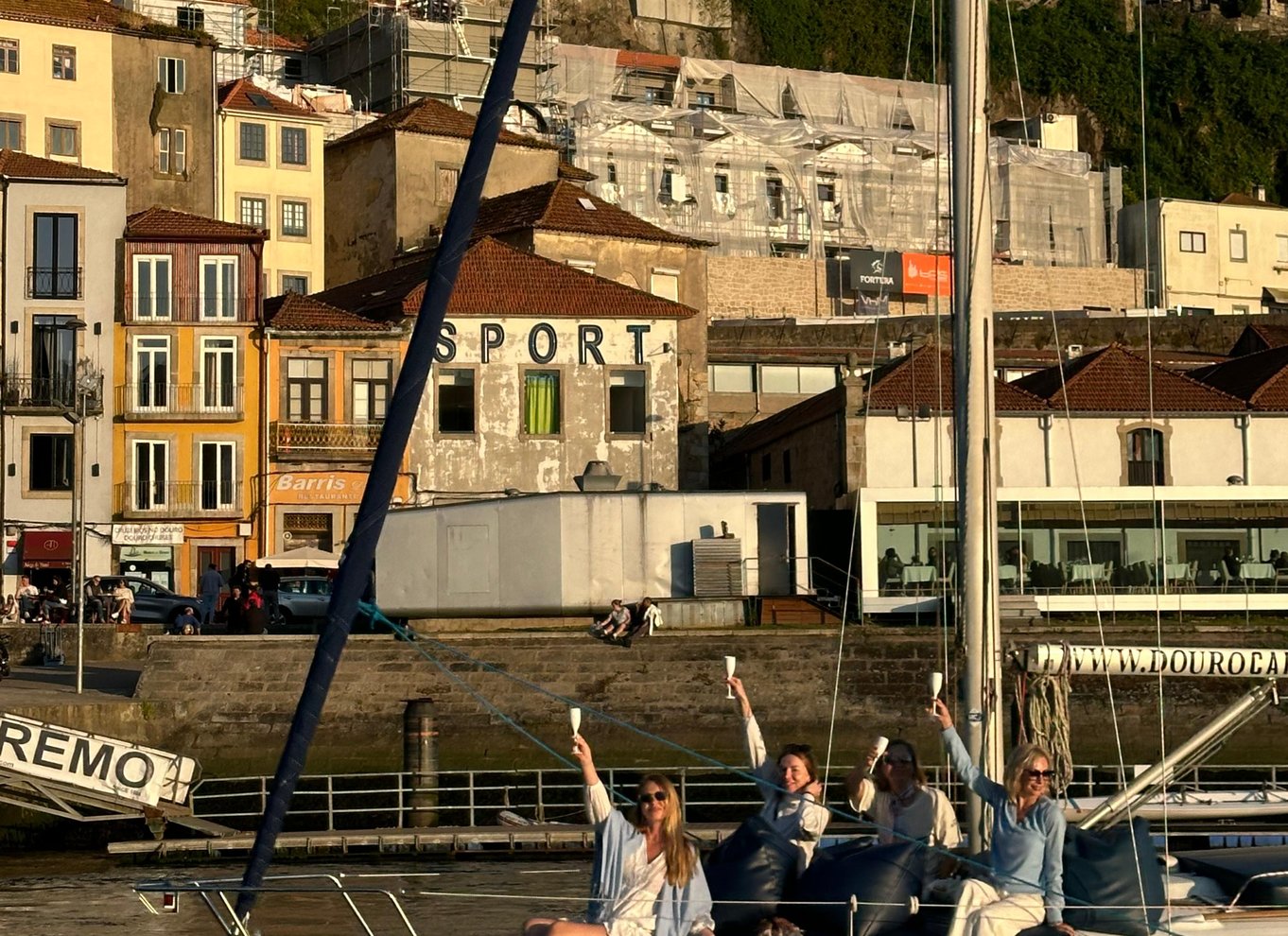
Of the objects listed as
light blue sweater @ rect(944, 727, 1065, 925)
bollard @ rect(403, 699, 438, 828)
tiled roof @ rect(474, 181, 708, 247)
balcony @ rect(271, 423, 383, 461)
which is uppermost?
tiled roof @ rect(474, 181, 708, 247)

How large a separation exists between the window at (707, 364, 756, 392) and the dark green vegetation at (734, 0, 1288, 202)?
46.6 m

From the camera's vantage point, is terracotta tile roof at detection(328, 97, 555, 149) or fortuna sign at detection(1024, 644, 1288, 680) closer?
fortuna sign at detection(1024, 644, 1288, 680)

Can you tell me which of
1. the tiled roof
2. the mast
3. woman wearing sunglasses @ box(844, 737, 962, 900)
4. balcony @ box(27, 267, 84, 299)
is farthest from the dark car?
woman wearing sunglasses @ box(844, 737, 962, 900)

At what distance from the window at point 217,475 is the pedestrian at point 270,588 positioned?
4718mm

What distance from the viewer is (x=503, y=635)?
3744 centimetres

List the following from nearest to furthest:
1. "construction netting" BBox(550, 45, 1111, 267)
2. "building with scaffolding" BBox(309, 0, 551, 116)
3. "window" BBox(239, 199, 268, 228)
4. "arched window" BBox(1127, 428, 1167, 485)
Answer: "arched window" BBox(1127, 428, 1167, 485) < "window" BBox(239, 199, 268, 228) < "building with scaffolding" BBox(309, 0, 551, 116) < "construction netting" BBox(550, 45, 1111, 267)

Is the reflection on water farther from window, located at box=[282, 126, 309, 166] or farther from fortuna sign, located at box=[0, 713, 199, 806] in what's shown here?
window, located at box=[282, 126, 309, 166]

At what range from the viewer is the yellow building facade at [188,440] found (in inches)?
2103

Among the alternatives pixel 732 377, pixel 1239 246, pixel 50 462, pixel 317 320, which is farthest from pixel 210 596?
pixel 1239 246

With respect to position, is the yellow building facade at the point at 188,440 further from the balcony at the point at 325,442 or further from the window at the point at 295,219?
the window at the point at 295,219

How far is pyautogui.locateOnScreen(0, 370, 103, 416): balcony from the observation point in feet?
175

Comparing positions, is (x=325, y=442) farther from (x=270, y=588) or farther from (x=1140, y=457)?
(x=1140, y=457)

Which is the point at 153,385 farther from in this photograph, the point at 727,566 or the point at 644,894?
the point at 644,894

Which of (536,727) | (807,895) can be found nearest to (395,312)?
(536,727)
